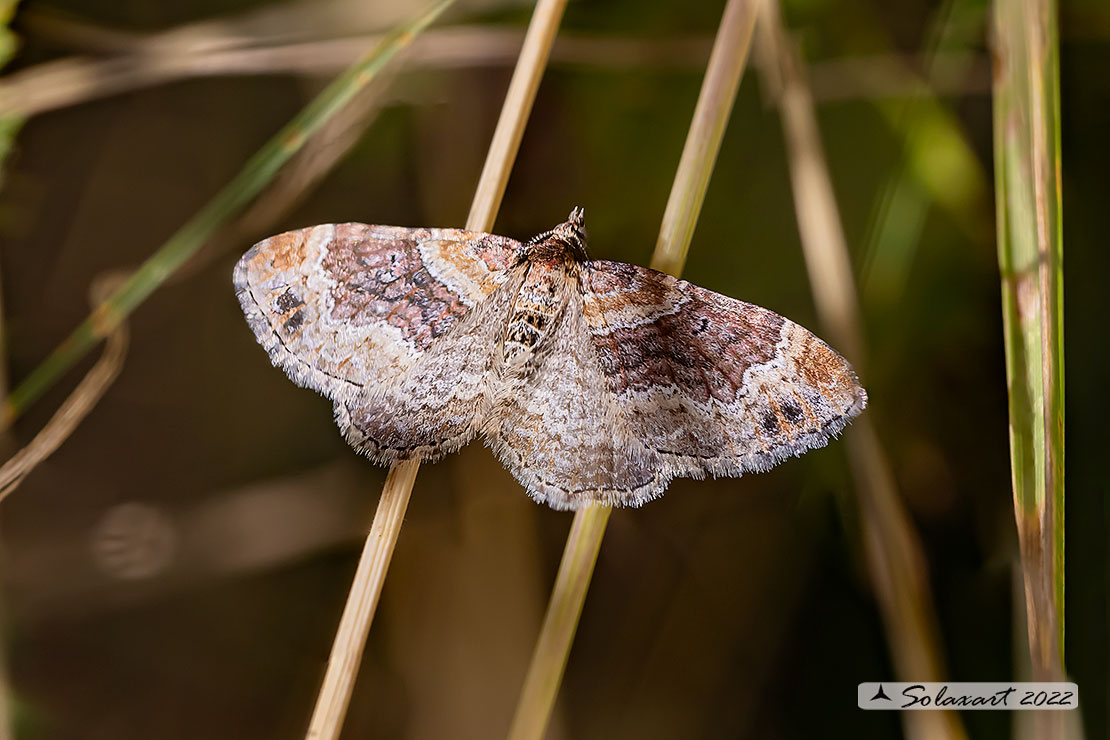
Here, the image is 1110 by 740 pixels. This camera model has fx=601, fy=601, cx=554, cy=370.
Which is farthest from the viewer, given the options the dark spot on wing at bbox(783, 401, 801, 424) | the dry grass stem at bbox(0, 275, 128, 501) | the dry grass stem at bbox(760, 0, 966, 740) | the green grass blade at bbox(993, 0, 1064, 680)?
the dry grass stem at bbox(0, 275, 128, 501)

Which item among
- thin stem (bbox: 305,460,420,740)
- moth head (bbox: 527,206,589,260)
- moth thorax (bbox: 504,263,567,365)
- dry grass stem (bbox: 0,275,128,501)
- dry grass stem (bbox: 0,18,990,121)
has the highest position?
dry grass stem (bbox: 0,18,990,121)

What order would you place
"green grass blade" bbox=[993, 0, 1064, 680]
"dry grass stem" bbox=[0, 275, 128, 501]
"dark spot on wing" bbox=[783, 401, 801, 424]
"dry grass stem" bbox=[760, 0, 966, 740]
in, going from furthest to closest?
1. "dry grass stem" bbox=[0, 275, 128, 501]
2. "dry grass stem" bbox=[760, 0, 966, 740]
3. "green grass blade" bbox=[993, 0, 1064, 680]
4. "dark spot on wing" bbox=[783, 401, 801, 424]

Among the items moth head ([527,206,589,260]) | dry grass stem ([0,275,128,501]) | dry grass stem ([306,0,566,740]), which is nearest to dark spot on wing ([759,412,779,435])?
moth head ([527,206,589,260])

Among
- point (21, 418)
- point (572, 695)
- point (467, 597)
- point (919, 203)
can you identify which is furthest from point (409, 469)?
point (919, 203)

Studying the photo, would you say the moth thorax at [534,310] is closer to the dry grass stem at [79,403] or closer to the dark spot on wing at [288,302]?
the dark spot on wing at [288,302]

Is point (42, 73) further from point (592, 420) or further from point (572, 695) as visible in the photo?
point (572, 695)

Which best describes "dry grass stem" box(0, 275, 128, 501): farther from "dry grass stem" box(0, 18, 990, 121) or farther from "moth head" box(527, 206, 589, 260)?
"moth head" box(527, 206, 589, 260)

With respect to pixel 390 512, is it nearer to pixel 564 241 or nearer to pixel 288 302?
pixel 288 302
